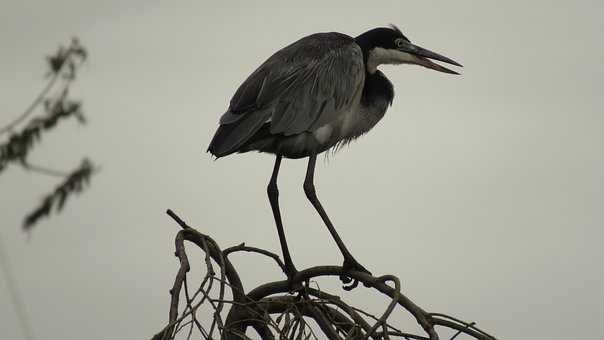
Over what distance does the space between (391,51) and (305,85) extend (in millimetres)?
719

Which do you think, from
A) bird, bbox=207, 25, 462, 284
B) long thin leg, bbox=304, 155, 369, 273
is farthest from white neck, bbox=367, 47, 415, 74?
long thin leg, bbox=304, 155, 369, 273

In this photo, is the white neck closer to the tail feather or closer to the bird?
the bird

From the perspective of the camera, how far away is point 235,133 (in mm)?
4430

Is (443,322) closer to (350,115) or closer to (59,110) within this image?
(59,110)

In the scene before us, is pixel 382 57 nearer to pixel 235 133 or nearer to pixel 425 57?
pixel 425 57

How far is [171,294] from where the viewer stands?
2.79 meters

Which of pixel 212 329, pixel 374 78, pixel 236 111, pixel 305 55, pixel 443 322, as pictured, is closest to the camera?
pixel 212 329

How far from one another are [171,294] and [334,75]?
7.84 ft

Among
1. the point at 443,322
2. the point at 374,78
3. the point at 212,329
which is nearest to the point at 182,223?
the point at 212,329

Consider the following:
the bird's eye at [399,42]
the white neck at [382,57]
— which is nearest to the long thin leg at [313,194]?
the white neck at [382,57]

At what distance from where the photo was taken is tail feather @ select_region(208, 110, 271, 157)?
439cm

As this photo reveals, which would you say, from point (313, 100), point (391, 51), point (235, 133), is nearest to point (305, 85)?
point (313, 100)

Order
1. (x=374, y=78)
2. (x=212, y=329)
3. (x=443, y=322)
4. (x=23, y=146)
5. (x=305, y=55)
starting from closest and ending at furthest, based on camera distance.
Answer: (x=212, y=329) → (x=443, y=322) → (x=23, y=146) → (x=305, y=55) → (x=374, y=78)

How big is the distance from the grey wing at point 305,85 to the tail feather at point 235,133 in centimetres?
3
